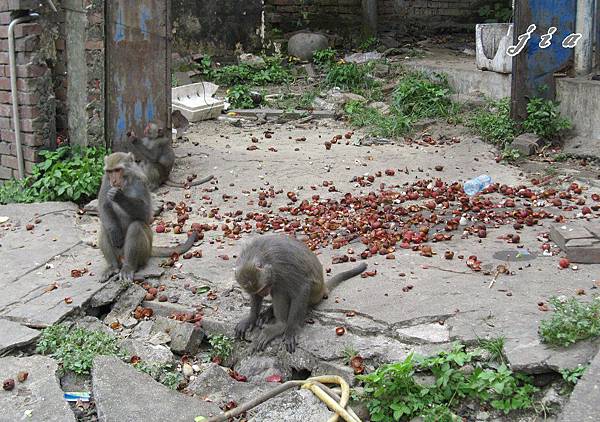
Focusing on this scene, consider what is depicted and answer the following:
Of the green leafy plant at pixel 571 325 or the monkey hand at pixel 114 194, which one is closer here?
the green leafy plant at pixel 571 325

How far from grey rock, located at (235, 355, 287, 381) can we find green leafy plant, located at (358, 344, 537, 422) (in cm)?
77

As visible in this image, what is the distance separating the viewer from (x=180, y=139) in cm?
1092

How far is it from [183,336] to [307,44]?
1165 cm

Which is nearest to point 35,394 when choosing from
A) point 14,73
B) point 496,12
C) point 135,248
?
point 135,248

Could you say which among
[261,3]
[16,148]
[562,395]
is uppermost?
[261,3]

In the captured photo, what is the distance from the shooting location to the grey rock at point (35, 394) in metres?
4.51

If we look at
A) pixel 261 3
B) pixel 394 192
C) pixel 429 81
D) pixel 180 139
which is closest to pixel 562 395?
pixel 394 192

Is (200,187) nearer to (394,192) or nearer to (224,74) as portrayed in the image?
(394,192)

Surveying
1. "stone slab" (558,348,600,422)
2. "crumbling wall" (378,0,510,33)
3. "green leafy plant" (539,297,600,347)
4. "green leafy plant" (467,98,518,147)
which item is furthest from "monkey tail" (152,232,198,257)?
"crumbling wall" (378,0,510,33)

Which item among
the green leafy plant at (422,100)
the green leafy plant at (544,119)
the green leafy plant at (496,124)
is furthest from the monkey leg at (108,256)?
the green leafy plant at (422,100)

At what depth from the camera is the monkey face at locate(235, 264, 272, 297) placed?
4805 mm

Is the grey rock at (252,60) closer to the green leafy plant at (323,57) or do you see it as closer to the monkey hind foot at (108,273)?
the green leafy plant at (323,57)

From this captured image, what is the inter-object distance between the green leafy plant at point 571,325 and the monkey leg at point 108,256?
333 centimetres

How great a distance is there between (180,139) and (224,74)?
444 centimetres
